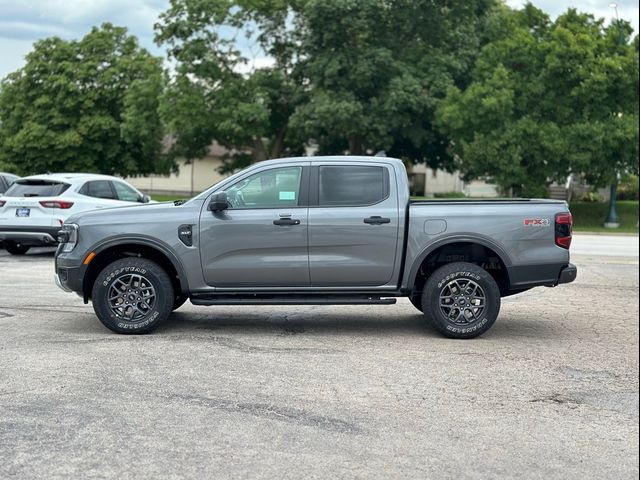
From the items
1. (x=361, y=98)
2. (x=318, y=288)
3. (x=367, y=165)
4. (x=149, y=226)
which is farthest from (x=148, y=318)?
(x=361, y=98)

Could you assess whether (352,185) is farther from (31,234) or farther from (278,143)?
(278,143)

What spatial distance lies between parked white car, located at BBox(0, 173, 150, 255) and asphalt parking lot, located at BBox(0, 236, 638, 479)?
6.41 m

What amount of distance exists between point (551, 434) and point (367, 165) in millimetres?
4192

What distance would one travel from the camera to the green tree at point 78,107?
53.5 m

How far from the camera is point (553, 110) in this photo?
1494 inches

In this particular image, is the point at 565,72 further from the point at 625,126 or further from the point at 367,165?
the point at 367,165

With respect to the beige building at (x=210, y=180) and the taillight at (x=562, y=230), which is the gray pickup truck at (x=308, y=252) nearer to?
the taillight at (x=562, y=230)

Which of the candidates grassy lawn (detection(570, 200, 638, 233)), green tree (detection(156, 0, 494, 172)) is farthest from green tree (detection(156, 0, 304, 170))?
grassy lawn (detection(570, 200, 638, 233))

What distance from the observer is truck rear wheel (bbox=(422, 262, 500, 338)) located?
8484 mm

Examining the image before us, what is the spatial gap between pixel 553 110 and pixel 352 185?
31381 millimetres

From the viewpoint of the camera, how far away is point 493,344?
8.33 metres

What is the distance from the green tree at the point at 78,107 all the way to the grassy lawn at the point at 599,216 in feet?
84.2

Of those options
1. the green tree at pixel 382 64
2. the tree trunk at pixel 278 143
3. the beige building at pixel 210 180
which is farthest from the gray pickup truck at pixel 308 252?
the beige building at pixel 210 180

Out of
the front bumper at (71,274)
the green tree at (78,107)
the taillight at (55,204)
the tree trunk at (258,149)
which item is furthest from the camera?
the green tree at (78,107)
